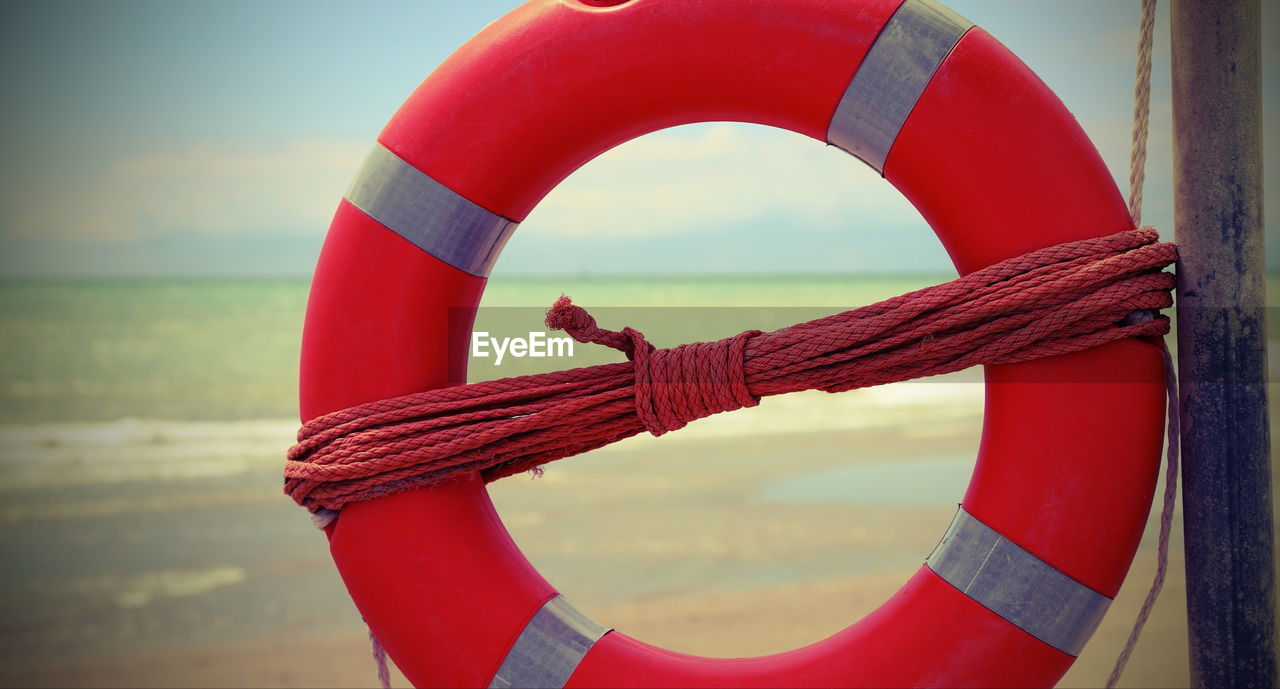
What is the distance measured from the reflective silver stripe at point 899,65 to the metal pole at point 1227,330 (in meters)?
0.30

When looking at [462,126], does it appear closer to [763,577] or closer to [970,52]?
[970,52]

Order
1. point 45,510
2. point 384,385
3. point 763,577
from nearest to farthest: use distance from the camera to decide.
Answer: point 384,385 < point 763,577 < point 45,510

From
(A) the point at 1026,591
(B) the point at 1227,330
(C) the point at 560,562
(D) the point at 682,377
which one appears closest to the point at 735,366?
(D) the point at 682,377

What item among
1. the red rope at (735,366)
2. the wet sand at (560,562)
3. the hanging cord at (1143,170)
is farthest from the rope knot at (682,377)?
the wet sand at (560,562)

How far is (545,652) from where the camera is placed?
117cm

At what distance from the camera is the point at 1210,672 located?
3.93 ft

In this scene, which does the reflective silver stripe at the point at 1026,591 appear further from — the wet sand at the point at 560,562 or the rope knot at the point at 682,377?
the wet sand at the point at 560,562

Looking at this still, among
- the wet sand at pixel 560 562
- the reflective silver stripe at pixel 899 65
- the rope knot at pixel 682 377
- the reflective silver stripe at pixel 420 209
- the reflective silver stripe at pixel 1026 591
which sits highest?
the reflective silver stripe at pixel 899 65

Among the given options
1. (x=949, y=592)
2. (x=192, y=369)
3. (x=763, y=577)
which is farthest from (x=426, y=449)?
(x=192, y=369)

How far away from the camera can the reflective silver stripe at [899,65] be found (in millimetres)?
1132

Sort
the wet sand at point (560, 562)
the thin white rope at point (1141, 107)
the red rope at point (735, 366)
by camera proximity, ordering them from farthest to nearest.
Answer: the wet sand at point (560, 562) → the thin white rope at point (1141, 107) → the red rope at point (735, 366)

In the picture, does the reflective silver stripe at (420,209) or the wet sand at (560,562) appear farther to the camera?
the wet sand at (560,562)

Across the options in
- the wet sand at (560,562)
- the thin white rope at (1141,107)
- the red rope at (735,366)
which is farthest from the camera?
the wet sand at (560,562)

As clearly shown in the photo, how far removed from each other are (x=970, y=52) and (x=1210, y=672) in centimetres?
79
